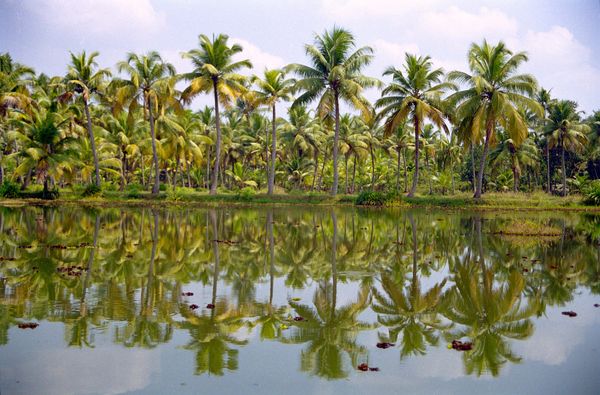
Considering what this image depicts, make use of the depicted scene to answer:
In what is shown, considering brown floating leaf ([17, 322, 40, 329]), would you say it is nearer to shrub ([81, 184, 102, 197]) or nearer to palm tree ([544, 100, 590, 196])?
shrub ([81, 184, 102, 197])

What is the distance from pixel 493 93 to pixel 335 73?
10.7 metres

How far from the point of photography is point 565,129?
45312 mm

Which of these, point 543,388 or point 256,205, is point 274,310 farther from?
point 256,205

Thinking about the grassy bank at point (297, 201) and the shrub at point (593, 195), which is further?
the shrub at point (593, 195)

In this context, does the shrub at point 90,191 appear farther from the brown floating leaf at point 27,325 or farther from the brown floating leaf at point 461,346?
the brown floating leaf at point 461,346

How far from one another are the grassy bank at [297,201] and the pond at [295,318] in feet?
66.2

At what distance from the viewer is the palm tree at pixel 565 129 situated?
147 feet

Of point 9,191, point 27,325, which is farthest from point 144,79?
point 27,325

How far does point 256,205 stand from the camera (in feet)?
119

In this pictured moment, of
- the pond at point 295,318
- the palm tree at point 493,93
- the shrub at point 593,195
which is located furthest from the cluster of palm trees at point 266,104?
the pond at point 295,318

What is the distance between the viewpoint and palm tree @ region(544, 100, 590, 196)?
44938 millimetres

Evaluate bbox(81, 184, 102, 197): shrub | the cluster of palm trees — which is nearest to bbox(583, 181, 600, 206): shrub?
the cluster of palm trees

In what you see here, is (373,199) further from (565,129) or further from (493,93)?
(565,129)

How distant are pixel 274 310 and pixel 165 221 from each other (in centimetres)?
1581
